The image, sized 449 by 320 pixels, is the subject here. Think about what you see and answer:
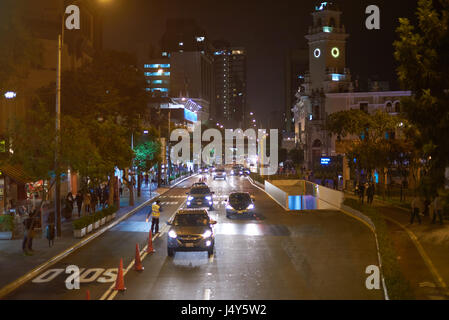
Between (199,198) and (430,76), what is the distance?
83.8 ft

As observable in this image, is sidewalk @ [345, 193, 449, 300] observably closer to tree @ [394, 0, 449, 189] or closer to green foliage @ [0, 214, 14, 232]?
tree @ [394, 0, 449, 189]

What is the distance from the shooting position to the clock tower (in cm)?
10475

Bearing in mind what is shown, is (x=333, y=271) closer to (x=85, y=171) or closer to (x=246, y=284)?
(x=246, y=284)

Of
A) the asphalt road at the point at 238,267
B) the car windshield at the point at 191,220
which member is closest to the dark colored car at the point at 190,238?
the car windshield at the point at 191,220

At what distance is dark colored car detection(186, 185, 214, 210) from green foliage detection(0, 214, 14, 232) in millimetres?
12909

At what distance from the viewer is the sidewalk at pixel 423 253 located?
47.1 feet

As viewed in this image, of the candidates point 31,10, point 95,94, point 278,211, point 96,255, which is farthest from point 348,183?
point 96,255

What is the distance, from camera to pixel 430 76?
492 inches

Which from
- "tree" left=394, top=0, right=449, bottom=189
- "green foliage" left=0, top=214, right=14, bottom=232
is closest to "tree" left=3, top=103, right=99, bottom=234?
"green foliage" left=0, top=214, right=14, bottom=232

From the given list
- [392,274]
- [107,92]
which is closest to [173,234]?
[392,274]

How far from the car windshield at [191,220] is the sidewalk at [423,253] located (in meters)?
7.07

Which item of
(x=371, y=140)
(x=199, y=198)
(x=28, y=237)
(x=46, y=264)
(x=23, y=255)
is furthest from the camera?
(x=371, y=140)

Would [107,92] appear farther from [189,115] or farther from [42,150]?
[189,115]

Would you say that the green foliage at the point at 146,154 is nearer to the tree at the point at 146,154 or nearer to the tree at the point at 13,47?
the tree at the point at 146,154
